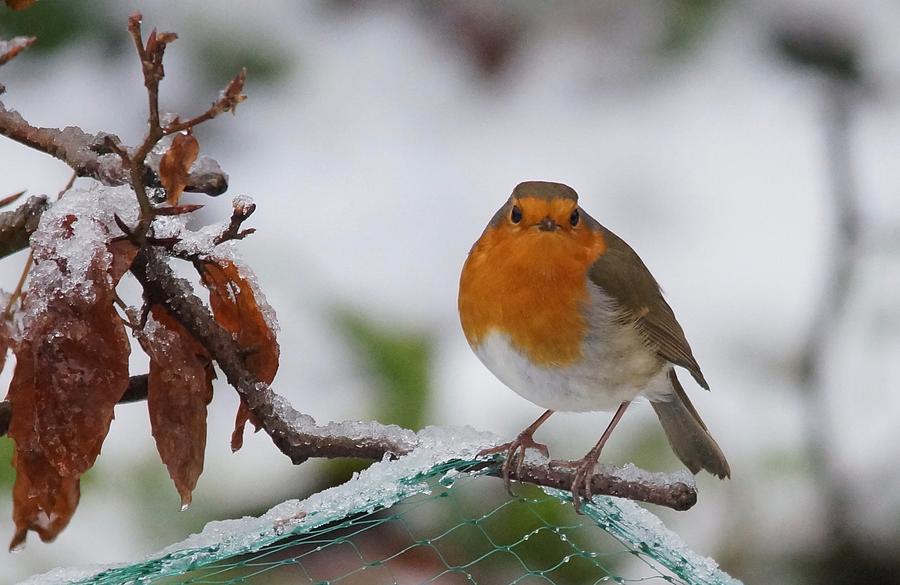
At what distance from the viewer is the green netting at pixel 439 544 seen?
4.76 ft

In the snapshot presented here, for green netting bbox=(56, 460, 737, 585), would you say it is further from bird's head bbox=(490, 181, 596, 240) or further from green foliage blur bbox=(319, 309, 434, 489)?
bird's head bbox=(490, 181, 596, 240)

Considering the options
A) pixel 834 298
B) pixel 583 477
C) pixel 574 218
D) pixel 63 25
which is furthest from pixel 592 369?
pixel 63 25

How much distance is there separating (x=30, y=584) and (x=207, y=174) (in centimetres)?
62

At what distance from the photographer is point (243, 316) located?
1.30m

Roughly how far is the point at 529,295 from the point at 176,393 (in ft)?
2.96

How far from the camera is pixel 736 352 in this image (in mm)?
3377

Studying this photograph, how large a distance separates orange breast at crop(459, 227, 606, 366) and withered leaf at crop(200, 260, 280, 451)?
2.42 feet

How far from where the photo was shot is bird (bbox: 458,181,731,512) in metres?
2.00

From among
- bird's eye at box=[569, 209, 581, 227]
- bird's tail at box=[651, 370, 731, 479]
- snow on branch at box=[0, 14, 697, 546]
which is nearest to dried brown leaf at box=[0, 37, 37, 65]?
snow on branch at box=[0, 14, 697, 546]

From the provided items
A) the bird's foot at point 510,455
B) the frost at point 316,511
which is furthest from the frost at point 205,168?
the bird's foot at point 510,455

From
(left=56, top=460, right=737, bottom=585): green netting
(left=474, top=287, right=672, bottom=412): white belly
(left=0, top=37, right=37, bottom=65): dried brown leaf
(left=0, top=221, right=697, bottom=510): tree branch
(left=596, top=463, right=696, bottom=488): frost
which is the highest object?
(left=0, top=37, right=37, bottom=65): dried brown leaf

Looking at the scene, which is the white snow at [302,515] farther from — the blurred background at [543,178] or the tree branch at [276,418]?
the blurred background at [543,178]

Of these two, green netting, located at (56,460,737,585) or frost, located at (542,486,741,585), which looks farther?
frost, located at (542,486,741,585)

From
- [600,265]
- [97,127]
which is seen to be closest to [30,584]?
[600,265]
